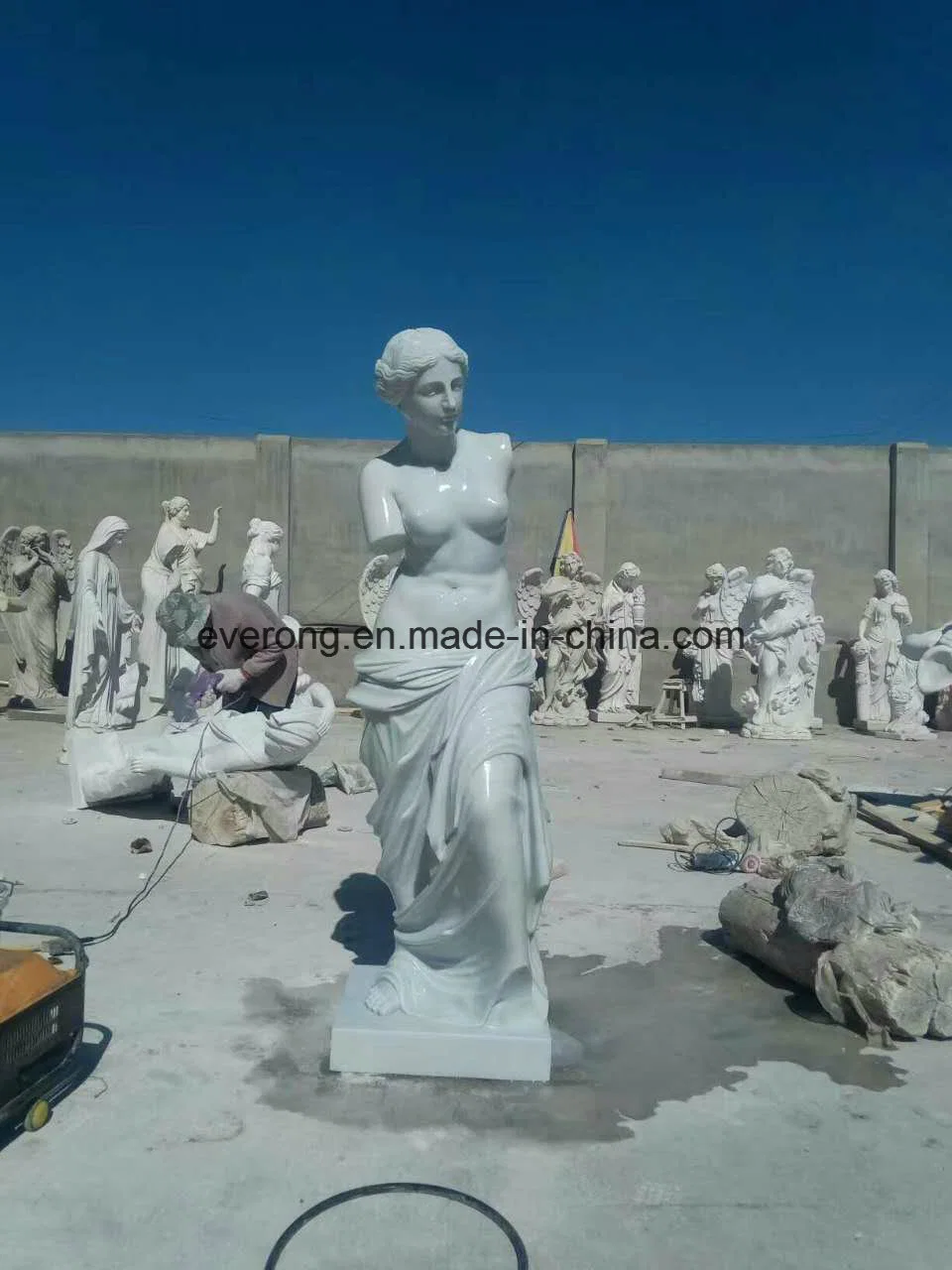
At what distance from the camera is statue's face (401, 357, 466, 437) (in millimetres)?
3141

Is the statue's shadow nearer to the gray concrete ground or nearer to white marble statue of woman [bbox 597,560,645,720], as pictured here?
the gray concrete ground

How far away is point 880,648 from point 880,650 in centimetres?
3

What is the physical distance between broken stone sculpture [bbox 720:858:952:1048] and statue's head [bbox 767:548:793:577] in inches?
344

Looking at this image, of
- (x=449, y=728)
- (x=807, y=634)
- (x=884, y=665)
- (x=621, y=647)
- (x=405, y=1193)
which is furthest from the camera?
(x=621, y=647)

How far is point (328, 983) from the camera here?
11.9ft

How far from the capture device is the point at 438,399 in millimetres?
3148

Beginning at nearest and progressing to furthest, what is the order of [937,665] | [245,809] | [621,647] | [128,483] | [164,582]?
[245,809] → [937,665] → [164,582] → [621,647] → [128,483]

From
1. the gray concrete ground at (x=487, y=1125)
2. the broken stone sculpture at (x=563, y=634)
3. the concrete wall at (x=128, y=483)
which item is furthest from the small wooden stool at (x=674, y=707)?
the gray concrete ground at (x=487, y=1125)

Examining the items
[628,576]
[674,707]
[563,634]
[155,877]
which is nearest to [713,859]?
[155,877]

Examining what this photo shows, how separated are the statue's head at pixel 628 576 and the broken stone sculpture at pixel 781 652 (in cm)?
198

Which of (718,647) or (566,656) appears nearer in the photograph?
(566,656)

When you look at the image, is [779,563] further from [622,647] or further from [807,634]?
[622,647]

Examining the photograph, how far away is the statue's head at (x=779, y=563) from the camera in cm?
1209

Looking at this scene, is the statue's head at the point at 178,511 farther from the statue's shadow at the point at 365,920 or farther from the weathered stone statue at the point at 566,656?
the statue's shadow at the point at 365,920
